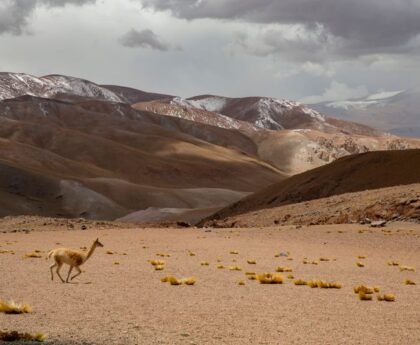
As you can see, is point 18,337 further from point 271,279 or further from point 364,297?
point 271,279

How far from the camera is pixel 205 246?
112 feet

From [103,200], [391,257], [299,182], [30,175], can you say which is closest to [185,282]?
[391,257]

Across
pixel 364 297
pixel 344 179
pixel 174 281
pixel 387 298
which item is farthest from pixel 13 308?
Answer: pixel 344 179

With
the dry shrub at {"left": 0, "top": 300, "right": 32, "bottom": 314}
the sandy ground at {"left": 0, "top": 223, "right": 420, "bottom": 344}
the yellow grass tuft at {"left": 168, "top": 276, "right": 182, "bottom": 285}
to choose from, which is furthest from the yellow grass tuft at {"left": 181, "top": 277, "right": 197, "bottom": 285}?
the dry shrub at {"left": 0, "top": 300, "right": 32, "bottom": 314}

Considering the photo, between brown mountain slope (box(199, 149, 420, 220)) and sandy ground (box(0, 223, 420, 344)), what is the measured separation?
32.0 metres

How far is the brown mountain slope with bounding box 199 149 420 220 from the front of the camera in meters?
62.4

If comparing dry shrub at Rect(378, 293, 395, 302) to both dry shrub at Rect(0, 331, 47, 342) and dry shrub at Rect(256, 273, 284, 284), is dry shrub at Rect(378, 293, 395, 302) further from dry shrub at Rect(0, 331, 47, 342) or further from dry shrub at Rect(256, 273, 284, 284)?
dry shrub at Rect(0, 331, 47, 342)

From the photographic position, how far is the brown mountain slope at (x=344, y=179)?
205 ft

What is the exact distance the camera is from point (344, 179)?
6656 cm

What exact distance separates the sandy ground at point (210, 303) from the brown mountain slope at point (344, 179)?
32.0 metres

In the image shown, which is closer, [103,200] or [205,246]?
[205,246]

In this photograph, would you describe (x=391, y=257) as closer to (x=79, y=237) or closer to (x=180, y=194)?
(x=79, y=237)

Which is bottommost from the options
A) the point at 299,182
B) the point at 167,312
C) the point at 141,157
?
the point at 167,312

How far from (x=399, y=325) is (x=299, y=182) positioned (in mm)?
59510
